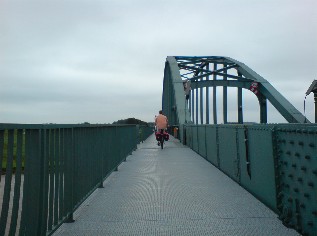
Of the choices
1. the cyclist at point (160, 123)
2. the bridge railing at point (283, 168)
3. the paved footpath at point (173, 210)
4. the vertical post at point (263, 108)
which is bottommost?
the paved footpath at point (173, 210)

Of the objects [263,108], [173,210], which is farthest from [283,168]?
[263,108]

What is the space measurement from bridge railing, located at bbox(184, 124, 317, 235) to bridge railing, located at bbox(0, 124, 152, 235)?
2.52 metres

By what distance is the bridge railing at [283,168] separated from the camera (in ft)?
13.1

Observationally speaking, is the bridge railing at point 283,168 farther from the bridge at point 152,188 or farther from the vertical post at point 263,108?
the vertical post at point 263,108

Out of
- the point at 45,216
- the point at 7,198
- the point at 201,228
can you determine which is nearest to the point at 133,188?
the point at 201,228

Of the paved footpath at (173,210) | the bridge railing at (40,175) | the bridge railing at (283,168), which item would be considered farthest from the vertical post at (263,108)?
the bridge railing at (40,175)

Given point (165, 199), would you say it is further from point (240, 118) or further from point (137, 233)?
point (240, 118)

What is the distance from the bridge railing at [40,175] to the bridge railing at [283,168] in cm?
252

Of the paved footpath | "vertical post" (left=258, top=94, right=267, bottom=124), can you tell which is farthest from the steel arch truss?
the paved footpath

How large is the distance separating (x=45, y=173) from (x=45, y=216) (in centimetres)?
40

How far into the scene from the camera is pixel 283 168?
191 inches

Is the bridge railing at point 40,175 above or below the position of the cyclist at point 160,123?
below

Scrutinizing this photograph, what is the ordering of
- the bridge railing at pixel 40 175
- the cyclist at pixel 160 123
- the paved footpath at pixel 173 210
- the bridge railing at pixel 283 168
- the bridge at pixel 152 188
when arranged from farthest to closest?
the cyclist at pixel 160 123, the paved footpath at pixel 173 210, the bridge railing at pixel 283 168, the bridge at pixel 152 188, the bridge railing at pixel 40 175

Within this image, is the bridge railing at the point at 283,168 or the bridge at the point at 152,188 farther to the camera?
the bridge railing at the point at 283,168
